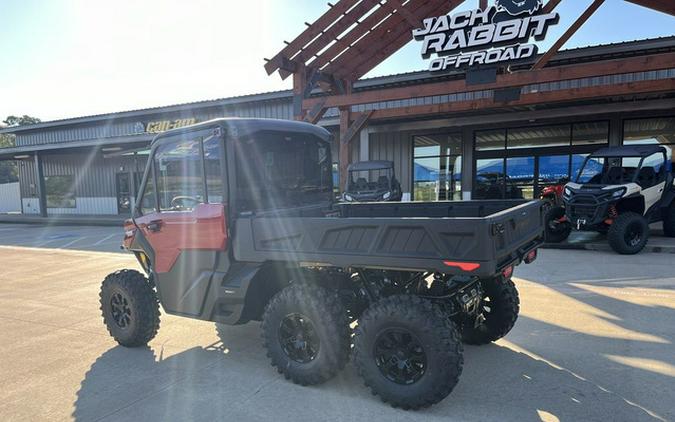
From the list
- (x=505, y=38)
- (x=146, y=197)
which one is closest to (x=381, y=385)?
(x=146, y=197)

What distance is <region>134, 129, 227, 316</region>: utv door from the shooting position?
366 cm

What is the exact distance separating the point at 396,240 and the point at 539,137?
1424 cm

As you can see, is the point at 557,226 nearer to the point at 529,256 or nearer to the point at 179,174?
the point at 529,256

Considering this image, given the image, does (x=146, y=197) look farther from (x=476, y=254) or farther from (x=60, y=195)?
(x=60, y=195)

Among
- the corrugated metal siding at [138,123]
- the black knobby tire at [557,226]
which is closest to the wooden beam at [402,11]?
the corrugated metal siding at [138,123]

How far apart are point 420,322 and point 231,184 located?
6.40 ft

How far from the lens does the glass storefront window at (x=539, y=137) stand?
14.6 m

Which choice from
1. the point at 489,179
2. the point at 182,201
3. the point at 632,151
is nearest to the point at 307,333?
the point at 182,201

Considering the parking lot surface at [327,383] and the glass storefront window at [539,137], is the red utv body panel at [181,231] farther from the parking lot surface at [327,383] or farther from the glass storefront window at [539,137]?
the glass storefront window at [539,137]

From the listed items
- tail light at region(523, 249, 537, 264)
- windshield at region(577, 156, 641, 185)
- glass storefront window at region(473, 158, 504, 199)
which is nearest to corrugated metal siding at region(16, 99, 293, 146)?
glass storefront window at region(473, 158, 504, 199)

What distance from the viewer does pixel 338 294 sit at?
3498 mm

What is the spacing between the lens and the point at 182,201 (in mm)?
3898

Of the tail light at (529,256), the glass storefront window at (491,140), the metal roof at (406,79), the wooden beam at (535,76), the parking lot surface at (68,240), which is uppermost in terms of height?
the metal roof at (406,79)

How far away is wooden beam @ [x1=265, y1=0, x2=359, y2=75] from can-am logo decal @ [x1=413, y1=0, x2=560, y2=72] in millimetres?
2424
